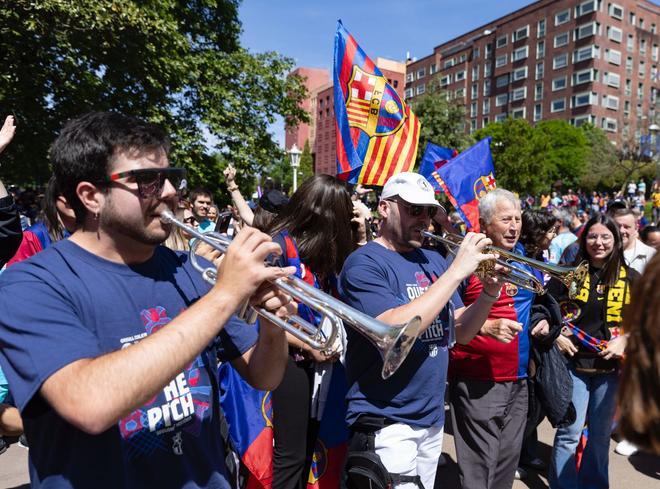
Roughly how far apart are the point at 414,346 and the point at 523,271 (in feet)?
3.32

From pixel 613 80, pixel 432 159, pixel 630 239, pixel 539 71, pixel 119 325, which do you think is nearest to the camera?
pixel 119 325

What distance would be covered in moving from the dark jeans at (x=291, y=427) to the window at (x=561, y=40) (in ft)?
229

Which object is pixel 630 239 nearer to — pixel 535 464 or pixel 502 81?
pixel 535 464

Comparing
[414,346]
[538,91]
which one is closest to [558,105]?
[538,91]

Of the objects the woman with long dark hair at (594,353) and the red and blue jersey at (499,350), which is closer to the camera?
the red and blue jersey at (499,350)

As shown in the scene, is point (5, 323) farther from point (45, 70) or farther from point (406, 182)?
point (45, 70)

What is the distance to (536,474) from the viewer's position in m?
4.45

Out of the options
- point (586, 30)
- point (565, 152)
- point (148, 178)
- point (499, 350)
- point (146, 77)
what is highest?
point (586, 30)

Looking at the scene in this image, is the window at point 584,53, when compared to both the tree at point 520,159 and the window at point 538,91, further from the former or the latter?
the tree at point 520,159

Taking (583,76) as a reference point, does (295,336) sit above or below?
below

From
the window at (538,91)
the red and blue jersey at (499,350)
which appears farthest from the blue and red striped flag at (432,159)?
the window at (538,91)

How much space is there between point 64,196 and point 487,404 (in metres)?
2.71

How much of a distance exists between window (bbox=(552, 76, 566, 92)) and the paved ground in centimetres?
6737

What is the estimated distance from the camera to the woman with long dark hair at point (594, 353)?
3.65 meters
